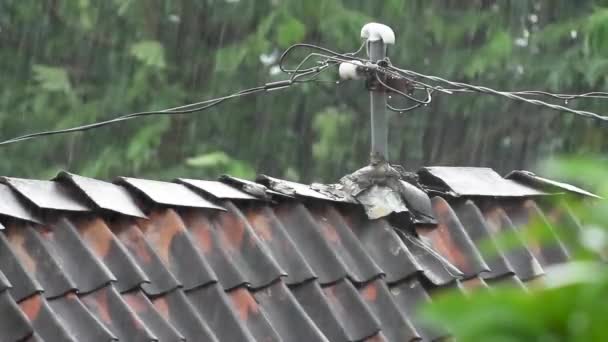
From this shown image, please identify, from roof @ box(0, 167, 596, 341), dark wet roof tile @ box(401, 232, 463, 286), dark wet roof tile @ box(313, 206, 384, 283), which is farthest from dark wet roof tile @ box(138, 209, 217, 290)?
dark wet roof tile @ box(401, 232, 463, 286)

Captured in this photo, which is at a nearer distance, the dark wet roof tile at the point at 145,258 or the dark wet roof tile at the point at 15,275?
the dark wet roof tile at the point at 15,275

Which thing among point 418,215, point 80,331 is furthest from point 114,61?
point 80,331

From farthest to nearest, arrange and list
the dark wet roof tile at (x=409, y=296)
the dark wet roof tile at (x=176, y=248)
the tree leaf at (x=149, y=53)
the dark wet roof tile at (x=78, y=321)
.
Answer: the tree leaf at (x=149, y=53) → the dark wet roof tile at (x=409, y=296) → the dark wet roof tile at (x=176, y=248) → the dark wet roof tile at (x=78, y=321)

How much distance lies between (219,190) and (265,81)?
10297mm

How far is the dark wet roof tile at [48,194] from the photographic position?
105 inches

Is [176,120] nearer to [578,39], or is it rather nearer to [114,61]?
[114,61]

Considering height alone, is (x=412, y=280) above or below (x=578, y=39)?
below

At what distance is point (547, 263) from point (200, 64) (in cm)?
1091

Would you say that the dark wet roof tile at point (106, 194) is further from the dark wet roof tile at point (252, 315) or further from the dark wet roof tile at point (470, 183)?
the dark wet roof tile at point (470, 183)

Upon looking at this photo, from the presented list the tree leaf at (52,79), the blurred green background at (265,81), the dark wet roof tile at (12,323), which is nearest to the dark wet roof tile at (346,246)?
the dark wet roof tile at (12,323)

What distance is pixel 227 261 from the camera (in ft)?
9.45

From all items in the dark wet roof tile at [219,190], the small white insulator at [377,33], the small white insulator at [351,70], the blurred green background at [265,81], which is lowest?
the dark wet roof tile at [219,190]

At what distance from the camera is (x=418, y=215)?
3.47m

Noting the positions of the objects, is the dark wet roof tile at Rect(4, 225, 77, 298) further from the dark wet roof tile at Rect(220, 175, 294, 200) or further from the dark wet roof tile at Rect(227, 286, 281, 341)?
the dark wet roof tile at Rect(220, 175, 294, 200)
